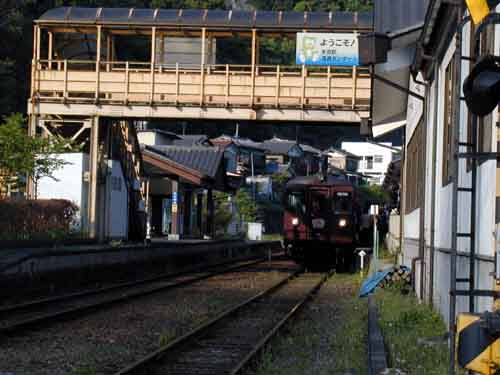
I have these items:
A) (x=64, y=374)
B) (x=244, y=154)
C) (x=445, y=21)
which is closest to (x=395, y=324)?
(x=445, y=21)

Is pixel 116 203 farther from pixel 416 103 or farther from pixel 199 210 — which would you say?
pixel 199 210

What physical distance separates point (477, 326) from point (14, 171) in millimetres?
21405

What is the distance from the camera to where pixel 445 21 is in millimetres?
12711

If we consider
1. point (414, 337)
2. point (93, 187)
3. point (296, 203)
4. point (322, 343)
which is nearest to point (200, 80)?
point (296, 203)

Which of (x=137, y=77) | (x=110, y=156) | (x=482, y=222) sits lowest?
(x=482, y=222)

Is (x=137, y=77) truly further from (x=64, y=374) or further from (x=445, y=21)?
(x=64, y=374)

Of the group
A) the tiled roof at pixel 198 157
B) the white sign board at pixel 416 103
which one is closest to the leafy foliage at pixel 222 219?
the tiled roof at pixel 198 157

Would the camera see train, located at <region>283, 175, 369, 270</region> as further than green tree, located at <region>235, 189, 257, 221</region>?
No

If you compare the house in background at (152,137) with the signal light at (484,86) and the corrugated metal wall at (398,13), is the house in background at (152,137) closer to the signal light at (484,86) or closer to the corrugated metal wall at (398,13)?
the corrugated metal wall at (398,13)

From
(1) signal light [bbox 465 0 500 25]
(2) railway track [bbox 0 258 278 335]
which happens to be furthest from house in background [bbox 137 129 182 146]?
(1) signal light [bbox 465 0 500 25]

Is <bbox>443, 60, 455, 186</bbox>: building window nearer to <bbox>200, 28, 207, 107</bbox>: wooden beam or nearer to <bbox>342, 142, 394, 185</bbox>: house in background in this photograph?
<bbox>200, 28, 207, 107</bbox>: wooden beam

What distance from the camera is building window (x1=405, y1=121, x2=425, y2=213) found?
18.3 m

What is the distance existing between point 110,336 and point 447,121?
17.6 feet

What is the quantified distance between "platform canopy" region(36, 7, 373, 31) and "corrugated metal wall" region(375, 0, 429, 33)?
5887 millimetres
